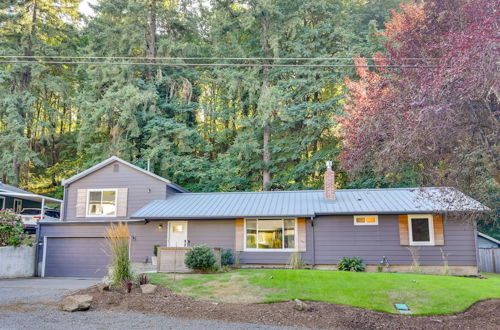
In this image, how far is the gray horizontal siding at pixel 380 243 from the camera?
46.5 ft

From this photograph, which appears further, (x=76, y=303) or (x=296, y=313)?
(x=76, y=303)

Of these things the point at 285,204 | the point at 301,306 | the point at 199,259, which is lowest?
the point at 301,306

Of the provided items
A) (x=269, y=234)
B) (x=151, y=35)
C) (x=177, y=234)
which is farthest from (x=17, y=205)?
(x=269, y=234)

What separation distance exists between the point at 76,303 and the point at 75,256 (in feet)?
31.7

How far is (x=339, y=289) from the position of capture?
362 inches

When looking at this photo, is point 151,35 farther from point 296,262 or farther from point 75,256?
point 296,262

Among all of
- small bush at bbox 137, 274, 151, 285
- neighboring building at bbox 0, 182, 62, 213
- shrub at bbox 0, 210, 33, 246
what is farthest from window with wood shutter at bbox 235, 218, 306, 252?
neighboring building at bbox 0, 182, 62, 213

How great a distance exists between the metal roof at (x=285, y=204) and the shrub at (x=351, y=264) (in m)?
1.72

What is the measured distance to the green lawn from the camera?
8414 mm

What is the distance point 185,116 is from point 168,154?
3234 millimetres

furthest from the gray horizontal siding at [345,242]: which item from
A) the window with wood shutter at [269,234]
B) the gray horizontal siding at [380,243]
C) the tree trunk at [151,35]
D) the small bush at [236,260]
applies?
the tree trunk at [151,35]

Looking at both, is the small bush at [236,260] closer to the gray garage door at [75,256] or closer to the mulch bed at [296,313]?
the gray garage door at [75,256]

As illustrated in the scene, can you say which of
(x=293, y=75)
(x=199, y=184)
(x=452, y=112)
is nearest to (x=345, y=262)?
(x=452, y=112)

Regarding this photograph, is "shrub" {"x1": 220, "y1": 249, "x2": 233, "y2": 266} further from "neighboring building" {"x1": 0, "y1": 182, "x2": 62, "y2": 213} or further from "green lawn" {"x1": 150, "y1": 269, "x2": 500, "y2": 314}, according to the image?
"neighboring building" {"x1": 0, "y1": 182, "x2": 62, "y2": 213}
